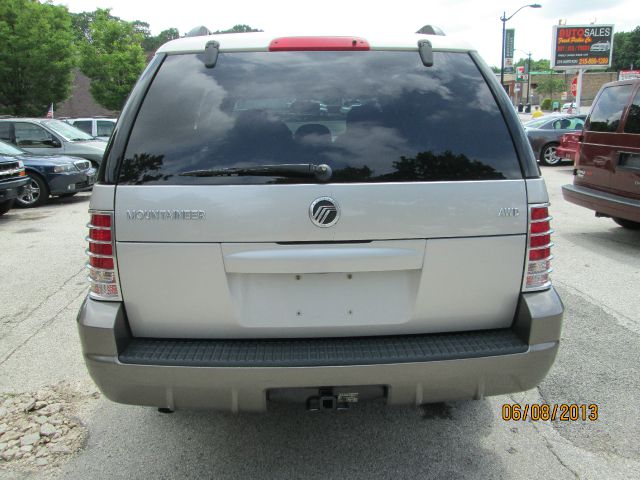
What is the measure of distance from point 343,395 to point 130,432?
1.49 metres

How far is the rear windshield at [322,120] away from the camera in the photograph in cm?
233

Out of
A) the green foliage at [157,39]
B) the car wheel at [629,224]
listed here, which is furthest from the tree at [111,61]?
the green foliage at [157,39]

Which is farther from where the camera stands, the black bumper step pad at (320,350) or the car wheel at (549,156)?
the car wheel at (549,156)

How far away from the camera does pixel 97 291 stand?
240 cm

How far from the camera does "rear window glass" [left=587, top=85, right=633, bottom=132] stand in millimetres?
7211

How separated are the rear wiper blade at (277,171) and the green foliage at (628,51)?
11599cm

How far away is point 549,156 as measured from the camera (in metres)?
17.3

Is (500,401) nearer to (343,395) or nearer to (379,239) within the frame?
(343,395)

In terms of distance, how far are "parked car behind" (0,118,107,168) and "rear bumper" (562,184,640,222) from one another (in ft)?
34.5

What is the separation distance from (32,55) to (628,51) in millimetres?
113502

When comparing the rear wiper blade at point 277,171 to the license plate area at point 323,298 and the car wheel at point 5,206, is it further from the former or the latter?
the car wheel at point 5,206

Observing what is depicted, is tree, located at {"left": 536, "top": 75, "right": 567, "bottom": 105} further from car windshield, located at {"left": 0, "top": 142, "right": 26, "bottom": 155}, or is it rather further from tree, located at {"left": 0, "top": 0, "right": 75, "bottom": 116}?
car windshield, located at {"left": 0, "top": 142, "right": 26, "bottom": 155}

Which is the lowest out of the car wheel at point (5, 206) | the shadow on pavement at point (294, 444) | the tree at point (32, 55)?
the shadow on pavement at point (294, 444)

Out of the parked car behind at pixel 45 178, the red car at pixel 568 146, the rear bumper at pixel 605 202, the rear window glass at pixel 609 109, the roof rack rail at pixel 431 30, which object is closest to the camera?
the roof rack rail at pixel 431 30
